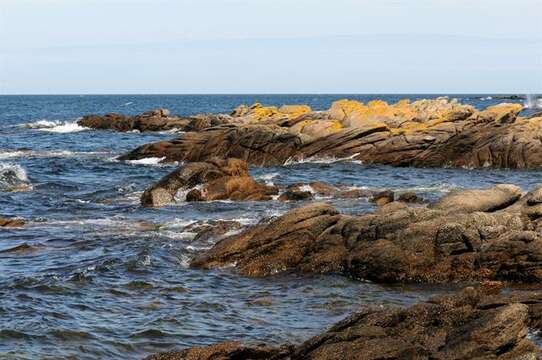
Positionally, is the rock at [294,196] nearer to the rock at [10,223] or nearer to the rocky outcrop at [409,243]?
the rock at [10,223]

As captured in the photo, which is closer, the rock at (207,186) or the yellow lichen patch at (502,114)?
the rock at (207,186)

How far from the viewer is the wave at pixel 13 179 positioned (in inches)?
1554

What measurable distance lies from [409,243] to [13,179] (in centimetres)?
2776

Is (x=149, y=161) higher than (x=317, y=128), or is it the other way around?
(x=317, y=128)

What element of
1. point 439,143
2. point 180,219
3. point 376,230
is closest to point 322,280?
point 376,230

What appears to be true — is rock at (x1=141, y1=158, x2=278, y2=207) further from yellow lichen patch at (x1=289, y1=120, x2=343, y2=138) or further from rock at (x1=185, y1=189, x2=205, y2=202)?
yellow lichen patch at (x1=289, y1=120, x2=343, y2=138)

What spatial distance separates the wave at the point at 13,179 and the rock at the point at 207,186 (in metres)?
8.69

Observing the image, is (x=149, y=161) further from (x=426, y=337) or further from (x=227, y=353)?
(x=426, y=337)

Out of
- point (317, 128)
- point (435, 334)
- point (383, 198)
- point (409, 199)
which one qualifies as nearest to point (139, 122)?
point (317, 128)

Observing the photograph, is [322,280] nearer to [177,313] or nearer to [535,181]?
[177,313]

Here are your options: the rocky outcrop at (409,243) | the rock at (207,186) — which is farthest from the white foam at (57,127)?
the rocky outcrop at (409,243)

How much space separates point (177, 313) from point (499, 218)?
28.8 feet

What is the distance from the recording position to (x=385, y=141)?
172ft

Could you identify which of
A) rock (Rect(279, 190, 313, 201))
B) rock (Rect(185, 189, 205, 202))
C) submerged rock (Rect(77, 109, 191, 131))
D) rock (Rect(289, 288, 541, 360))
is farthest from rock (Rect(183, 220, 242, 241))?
submerged rock (Rect(77, 109, 191, 131))
